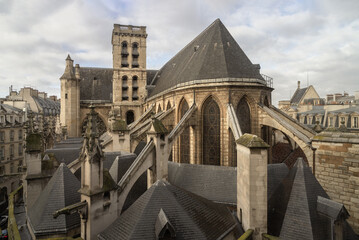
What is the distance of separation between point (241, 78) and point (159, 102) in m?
8.78

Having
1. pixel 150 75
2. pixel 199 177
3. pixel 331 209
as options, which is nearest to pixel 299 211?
pixel 331 209

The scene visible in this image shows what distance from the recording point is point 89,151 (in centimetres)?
660

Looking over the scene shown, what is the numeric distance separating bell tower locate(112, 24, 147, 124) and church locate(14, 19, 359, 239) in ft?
31.2

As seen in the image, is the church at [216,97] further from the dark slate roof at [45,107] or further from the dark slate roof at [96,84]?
the dark slate roof at [45,107]

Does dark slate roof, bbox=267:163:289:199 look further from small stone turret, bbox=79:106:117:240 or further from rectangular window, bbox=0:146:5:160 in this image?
rectangular window, bbox=0:146:5:160

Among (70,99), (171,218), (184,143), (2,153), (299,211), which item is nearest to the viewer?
(171,218)

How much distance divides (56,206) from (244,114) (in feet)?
35.8

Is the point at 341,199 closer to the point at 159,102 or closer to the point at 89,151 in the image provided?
the point at 89,151

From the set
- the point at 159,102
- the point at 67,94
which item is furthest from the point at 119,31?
the point at 159,102

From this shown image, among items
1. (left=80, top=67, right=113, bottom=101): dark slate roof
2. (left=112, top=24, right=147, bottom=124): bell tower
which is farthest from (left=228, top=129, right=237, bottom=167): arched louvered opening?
(left=80, top=67, right=113, bottom=101): dark slate roof

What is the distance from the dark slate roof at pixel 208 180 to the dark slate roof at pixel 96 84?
71.7 ft

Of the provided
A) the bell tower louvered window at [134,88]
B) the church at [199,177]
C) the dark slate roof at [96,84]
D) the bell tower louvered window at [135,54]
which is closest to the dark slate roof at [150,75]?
the bell tower louvered window at [134,88]

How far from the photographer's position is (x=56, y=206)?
736 centimetres

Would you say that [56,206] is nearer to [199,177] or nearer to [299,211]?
[199,177]
